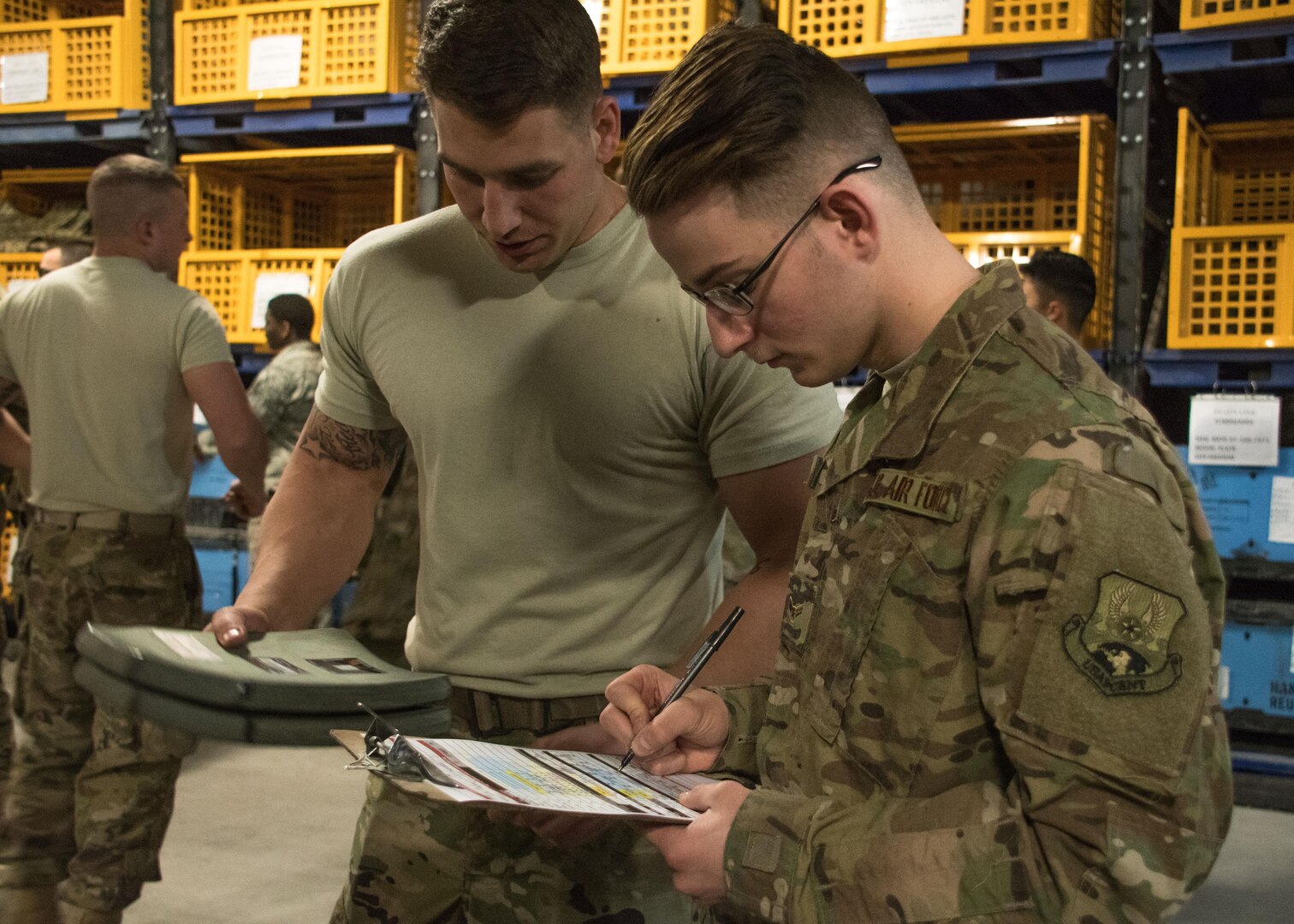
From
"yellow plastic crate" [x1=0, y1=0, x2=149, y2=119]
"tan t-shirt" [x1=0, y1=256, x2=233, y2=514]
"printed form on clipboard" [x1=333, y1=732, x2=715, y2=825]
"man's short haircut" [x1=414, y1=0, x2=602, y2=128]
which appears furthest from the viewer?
"yellow plastic crate" [x1=0, y1=0, x2=149, y2=119]

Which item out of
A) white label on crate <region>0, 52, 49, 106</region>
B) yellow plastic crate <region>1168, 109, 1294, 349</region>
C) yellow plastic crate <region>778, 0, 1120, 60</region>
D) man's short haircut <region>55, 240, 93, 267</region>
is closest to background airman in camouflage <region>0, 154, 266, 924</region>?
man's short haircut <region>55, 240, 93, 267</region>

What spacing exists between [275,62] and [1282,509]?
4.48 meters

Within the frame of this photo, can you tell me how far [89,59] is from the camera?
6.05m

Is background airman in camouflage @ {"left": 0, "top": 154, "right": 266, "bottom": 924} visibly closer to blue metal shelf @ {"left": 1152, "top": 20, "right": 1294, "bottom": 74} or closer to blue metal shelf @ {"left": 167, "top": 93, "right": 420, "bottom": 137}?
blue metal shelf @ {"left": 167, "top": 93, "right": 420, "bottom": 137}

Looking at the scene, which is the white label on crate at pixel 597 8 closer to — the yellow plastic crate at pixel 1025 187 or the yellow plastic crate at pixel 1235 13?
the yellow plastic crate at pixel 1025 187

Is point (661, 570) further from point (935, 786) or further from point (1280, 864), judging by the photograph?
point (1280, 864)

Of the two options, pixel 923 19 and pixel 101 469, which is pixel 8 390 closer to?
pixel 101 469

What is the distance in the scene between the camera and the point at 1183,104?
4.83m

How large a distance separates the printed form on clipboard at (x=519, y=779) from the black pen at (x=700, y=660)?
2.8 inches

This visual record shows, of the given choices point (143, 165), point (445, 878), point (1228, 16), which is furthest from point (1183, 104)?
point (445, 878)

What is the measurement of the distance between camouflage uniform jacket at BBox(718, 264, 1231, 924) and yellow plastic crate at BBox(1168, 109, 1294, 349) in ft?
11.9

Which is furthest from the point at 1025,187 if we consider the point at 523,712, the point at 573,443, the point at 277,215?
the point at 523,712

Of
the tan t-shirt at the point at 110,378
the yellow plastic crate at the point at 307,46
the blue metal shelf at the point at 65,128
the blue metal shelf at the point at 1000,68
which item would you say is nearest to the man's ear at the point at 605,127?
the tan t-shirt at the point at 110,378

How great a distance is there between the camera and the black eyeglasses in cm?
111
